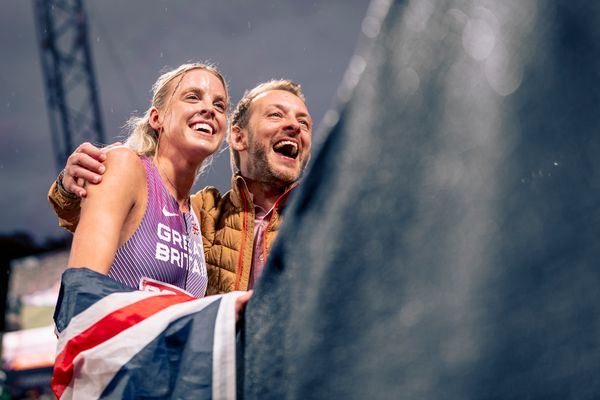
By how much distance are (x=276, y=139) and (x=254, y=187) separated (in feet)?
0.76

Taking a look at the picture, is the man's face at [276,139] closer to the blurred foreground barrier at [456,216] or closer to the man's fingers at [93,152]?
the man's fingers at [93,152]

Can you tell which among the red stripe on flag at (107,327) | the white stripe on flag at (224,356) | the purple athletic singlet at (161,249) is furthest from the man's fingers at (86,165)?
the white stripe on flag at (224,356)

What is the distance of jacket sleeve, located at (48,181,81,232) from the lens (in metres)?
1.58

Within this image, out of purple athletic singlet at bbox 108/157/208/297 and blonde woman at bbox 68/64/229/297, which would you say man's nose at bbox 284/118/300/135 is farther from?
purple athletic singlet at bbox 108/157/208/297

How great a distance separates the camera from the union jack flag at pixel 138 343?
640 millimetres

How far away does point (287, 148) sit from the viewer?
2.38 m

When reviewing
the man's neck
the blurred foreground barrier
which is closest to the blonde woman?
the man's neck

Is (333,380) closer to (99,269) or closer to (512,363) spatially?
(512,363)

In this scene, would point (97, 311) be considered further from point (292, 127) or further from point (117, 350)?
point (292, 127)

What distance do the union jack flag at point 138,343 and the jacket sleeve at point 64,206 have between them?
2.86ft

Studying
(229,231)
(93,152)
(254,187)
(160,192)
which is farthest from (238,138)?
(93,152)

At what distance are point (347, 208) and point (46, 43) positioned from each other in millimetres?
21038

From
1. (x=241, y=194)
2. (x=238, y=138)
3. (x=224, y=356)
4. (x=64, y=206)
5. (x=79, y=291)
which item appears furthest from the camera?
(x=238, y=138)

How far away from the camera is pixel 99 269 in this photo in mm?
999
